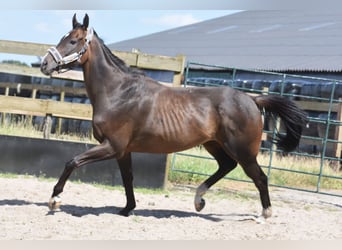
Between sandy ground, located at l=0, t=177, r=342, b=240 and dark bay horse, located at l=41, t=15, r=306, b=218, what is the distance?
1.39 feet

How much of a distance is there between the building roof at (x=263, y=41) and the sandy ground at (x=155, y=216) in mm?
10788

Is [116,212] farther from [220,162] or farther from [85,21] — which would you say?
[85,21]

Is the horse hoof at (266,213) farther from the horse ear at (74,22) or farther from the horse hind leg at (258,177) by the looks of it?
the horse ear at (74,22)

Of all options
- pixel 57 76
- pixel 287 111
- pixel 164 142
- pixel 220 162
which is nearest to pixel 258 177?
pixel 220 162

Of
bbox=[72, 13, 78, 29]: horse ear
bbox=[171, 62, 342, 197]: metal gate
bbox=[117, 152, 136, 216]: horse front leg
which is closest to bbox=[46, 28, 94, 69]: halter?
bbox=[72, 13, 78, 29]: horse ear

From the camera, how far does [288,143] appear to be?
→ 680cm

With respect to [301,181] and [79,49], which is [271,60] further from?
[79,49]

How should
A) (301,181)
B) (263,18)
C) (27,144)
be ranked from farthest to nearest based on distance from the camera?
(263,18) → (301,181) → (27,144)

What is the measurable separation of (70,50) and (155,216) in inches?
81.2

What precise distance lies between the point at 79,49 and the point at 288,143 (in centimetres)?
274

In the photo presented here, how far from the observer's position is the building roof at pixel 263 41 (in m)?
20.3

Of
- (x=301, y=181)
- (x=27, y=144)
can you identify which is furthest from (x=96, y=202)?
(x=301, y=181)

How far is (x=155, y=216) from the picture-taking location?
248 inches

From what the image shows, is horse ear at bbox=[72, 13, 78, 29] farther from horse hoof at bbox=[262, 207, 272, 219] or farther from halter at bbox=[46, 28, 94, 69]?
horse hoof at bbox=[262, 207, 272, 219]
